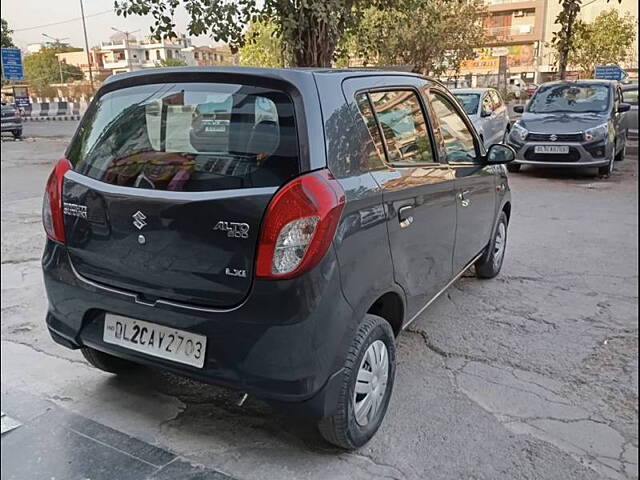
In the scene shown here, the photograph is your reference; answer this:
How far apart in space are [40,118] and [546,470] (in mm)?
36349

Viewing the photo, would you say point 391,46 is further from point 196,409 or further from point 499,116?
point 196,409

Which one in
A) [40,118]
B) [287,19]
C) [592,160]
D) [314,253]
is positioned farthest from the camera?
[40,118]

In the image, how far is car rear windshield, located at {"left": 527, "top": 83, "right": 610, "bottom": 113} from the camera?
32.2 feet

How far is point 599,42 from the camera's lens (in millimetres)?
7523

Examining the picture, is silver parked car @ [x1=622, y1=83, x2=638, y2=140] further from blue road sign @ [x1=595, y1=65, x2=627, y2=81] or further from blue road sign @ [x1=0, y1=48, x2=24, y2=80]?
blue road sign @ [x1=0, y1=48, x2=24, y2=80]

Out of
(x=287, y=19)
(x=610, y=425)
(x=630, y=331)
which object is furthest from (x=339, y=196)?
(x=287, y=19)

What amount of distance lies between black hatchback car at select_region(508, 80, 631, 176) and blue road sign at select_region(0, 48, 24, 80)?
1910 centimetres

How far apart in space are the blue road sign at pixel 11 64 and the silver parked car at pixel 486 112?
17.3 meters

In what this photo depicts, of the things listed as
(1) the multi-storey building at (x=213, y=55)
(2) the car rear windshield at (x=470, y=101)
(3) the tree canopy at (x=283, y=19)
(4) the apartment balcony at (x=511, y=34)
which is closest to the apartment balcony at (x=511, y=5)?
(4) the apartment balcony at (x=511, y=34)

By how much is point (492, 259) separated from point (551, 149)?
5795 millimetres

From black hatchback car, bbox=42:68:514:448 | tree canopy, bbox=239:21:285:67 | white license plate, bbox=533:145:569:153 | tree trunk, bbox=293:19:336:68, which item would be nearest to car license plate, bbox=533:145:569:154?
white license plate, bbox=533:145:569:153

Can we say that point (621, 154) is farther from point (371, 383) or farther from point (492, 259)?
point (371, 383)

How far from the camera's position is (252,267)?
206 cm

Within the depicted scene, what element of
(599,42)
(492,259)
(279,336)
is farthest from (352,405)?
(599,42)
